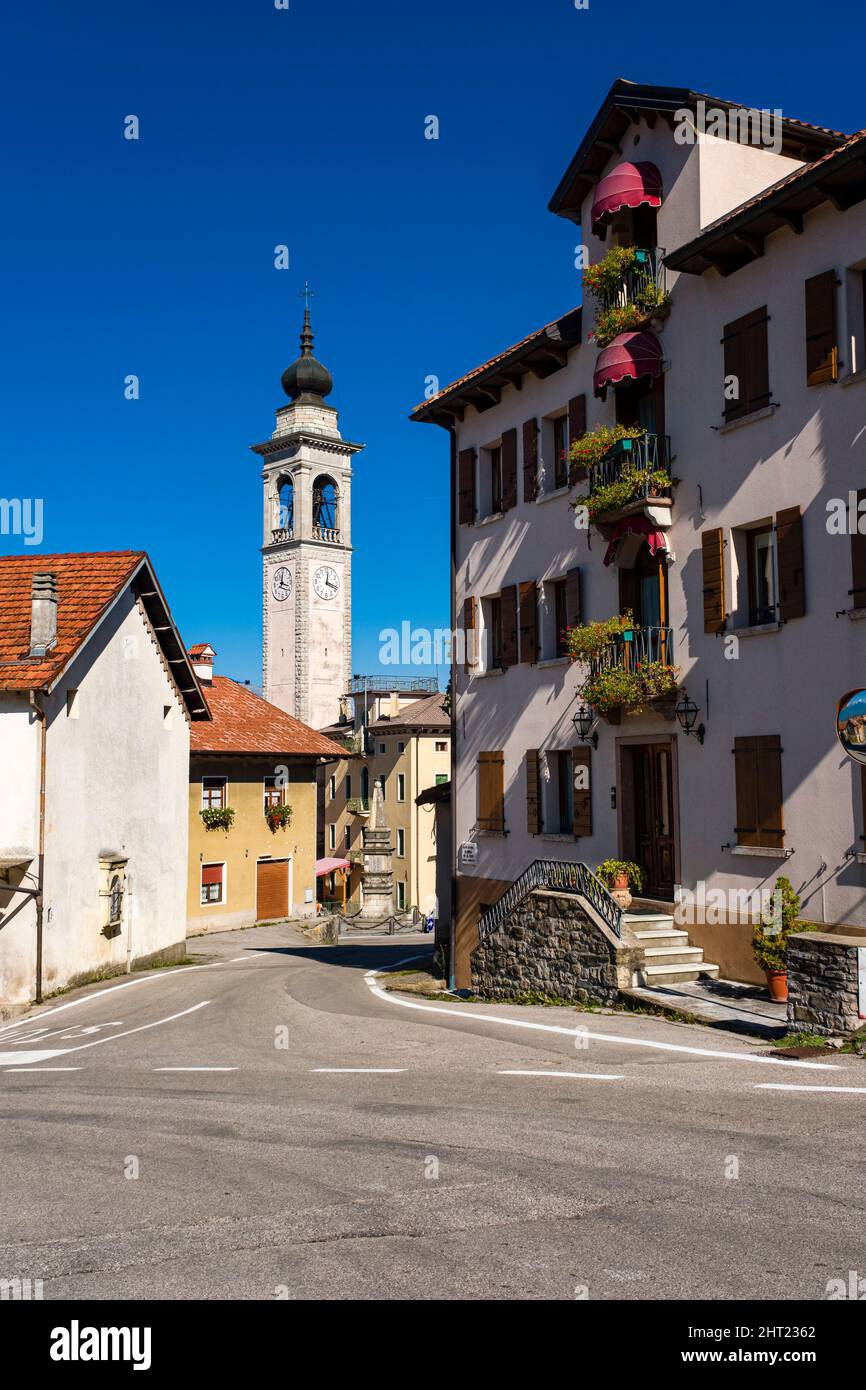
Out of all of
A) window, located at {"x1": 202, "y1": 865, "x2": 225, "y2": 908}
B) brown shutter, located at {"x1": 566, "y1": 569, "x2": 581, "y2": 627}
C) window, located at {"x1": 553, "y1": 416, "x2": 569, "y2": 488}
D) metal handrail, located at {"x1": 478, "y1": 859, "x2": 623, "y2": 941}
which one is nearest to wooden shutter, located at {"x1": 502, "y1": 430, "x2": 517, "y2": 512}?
window, located at {"x1": 553, "y1": 416, "x2": 569, "y2": 488}

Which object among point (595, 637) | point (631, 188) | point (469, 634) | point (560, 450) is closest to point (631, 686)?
point (595, 637)

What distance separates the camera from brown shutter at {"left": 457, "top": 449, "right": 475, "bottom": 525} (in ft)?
84.1

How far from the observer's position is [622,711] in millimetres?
19719

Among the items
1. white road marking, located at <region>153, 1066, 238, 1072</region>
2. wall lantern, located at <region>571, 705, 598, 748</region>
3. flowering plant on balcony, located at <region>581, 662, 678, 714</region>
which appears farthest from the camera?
wall lantern, located at <region>571, 705, 598, 748</region>

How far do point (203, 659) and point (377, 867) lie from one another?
13.4 meters

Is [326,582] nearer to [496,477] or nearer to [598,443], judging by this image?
[496,477]

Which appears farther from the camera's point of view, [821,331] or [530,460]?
[530,460]

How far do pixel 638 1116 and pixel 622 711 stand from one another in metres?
10.7

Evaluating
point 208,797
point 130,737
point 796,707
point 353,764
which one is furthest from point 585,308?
point 353,764

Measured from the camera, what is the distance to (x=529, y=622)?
23.1 metres

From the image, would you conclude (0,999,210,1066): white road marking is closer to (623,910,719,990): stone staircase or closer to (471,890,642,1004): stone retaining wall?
(471,890,642,1004): stone retaining wall

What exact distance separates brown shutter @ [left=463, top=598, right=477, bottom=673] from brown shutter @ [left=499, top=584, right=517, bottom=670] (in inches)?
52.1
